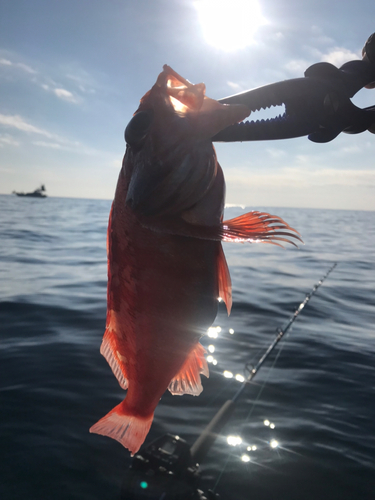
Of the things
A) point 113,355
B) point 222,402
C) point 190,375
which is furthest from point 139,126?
point 222,402

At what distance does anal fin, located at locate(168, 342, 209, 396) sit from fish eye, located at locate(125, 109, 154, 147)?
4.22 feet

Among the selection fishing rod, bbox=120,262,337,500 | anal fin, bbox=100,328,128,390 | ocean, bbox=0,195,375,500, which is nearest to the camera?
anal fin, bbox=100,328,128,390

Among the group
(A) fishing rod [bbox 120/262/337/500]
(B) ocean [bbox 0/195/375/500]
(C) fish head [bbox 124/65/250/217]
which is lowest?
(B) ocean [bbox 0/195/375/500]

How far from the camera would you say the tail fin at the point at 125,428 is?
5.81ft

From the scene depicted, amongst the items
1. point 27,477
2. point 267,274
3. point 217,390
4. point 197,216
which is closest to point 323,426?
point 217,390

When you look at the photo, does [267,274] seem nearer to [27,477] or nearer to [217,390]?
[217,390]

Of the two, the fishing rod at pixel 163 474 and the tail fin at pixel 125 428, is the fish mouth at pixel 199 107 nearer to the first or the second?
the tail fin at pixel 125 428

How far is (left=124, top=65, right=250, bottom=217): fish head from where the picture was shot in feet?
4.75

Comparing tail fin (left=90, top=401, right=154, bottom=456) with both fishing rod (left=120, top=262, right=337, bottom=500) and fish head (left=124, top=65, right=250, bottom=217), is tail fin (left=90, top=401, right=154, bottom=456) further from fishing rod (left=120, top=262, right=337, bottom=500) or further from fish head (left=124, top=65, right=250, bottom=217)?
fishing rod (left=120, top=262, right=337, bottom=500)

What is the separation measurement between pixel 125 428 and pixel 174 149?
4.92ft

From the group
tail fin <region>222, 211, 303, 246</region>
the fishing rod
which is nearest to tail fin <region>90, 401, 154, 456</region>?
tail fin <region>222, 211, 303, 246</region>

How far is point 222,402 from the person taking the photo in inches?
216

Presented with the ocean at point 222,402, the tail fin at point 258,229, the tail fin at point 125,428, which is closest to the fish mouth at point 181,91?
the tail fin at point 258,229

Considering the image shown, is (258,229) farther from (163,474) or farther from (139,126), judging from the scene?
(163,474)
